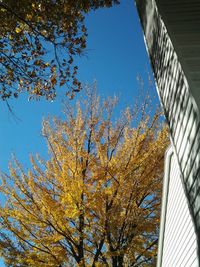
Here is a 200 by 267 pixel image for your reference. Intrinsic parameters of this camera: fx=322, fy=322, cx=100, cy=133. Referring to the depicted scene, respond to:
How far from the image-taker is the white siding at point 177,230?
4.92m

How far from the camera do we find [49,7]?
7.37 meters

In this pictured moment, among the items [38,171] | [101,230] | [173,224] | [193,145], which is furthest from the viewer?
[38,171]

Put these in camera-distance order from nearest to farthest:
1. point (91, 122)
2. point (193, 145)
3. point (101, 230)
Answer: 1. point (193, 145)
2. point (101, 230)
3. point (91, 122)

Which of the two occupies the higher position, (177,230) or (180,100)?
(180,100)

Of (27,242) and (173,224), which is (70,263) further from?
(173,224)

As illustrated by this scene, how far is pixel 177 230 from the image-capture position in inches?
234

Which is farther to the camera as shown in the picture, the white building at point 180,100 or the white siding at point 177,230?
the white siding at point 177,230

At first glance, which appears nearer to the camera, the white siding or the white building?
the white building

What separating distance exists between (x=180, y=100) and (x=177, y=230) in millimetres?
2814

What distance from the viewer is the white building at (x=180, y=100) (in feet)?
12.8

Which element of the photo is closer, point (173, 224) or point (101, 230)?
point (173, 224)

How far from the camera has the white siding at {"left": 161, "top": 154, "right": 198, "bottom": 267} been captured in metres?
4.92

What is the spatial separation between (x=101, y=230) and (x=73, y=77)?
4.02m

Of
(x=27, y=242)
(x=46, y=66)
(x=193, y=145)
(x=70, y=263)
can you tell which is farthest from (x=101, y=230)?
(x=193, y=145)
